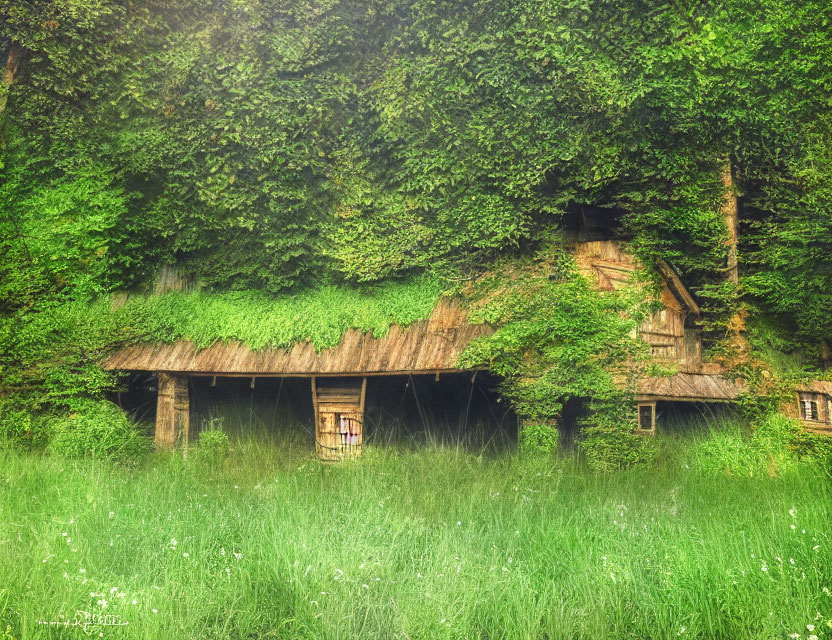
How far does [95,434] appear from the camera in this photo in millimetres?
13594

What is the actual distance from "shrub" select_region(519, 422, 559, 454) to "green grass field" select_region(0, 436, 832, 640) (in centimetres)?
56

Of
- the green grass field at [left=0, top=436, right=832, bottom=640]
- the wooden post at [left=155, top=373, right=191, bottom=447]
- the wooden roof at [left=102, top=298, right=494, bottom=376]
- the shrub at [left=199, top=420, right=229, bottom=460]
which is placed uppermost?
the wooden roof at [left=102, top=298, right=494, bottom=376]

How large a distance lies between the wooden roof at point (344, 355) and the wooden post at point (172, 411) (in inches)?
19.1

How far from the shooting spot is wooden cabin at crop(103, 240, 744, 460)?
12547 millimetres

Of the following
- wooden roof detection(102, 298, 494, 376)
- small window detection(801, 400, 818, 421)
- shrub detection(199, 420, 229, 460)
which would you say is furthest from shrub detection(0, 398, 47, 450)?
small window detection(801, 400, 818, 421)

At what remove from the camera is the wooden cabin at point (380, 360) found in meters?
12.5

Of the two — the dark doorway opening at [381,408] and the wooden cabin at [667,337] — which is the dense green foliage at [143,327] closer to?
the dark doorway opening at [381,408]

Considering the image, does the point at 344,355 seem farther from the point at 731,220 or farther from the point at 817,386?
the point at 817,386

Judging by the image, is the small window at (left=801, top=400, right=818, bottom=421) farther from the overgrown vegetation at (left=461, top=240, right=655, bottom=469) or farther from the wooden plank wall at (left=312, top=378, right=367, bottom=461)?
the wooden plank wall at (left=312, top=378, right=367, bottom=461)

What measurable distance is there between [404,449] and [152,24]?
10399mm

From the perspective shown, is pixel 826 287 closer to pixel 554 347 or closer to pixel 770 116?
pixel 770 116

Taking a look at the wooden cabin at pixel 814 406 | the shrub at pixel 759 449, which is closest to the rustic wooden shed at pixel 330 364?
the shrub at pixel 759 449

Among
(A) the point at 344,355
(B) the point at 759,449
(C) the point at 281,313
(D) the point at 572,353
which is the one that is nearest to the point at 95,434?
(C) the point at 281,313

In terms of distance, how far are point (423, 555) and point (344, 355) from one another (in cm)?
613
